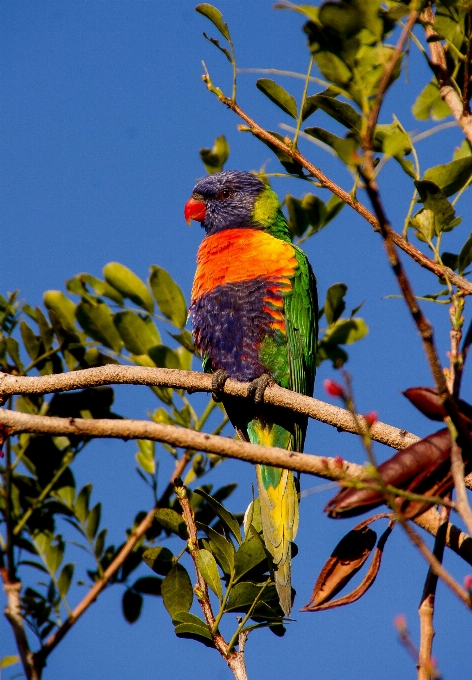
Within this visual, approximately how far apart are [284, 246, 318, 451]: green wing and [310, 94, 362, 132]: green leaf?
5.25ft

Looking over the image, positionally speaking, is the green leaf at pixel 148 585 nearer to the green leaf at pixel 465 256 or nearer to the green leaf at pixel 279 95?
the green leaf at pixel 465 256

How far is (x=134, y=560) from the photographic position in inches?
110

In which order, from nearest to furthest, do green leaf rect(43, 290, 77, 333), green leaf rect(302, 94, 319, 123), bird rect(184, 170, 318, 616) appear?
green leaf rect(302, 94, 319, 123) < green leaf rect(43, 290, 77, 333) < bird rect(184, 170, 318, 616)

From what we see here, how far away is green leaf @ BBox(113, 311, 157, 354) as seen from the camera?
3008 millimetres

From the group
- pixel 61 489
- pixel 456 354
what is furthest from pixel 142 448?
pixel 456 354

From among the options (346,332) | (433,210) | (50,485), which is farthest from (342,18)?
(50,485)

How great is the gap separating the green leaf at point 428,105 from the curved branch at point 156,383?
1.07 m

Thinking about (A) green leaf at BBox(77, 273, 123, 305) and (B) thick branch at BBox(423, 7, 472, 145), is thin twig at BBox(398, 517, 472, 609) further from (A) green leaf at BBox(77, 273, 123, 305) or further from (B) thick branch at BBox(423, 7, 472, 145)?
(A) green leaf at BBox(77, 273, 123, 305)

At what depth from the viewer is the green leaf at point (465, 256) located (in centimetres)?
210

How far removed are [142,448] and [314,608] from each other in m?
1.65

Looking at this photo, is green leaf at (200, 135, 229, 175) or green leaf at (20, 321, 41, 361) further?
green leaf at (200, 135, 229, 175)

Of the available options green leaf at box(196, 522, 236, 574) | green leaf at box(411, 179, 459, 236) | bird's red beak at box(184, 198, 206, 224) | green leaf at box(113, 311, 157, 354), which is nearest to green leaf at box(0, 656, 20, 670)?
green leaf at box(196, 522, 236, 574)

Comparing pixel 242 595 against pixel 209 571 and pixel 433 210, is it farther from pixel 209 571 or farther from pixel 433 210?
pixel 433 210

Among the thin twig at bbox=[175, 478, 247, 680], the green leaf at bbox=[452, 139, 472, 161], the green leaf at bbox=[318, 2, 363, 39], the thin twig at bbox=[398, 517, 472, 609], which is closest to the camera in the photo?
the thin twig at bbox=[398, 517, 472, 609]
